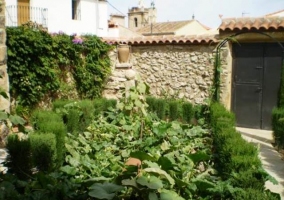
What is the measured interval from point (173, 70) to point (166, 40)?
834mm

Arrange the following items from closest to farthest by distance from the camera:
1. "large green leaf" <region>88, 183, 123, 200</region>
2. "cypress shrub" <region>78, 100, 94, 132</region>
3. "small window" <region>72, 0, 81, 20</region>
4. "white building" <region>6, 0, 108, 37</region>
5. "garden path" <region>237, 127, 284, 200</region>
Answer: "large green leaf" <region>88, 183, 123, 200</region> < "garden path" <region>237, 127, 284, 200</region> < "cypress shrub" <region>78, 100, 94, 132</region> < "white building" <region>6, 0, 108, 37</region> < "small window" <region>72, 0, 81, 20</region>

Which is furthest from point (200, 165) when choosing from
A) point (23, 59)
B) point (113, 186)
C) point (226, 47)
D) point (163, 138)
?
point (23, 59)

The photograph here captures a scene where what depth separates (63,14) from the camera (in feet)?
67.1

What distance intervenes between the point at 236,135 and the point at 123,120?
3071 mm

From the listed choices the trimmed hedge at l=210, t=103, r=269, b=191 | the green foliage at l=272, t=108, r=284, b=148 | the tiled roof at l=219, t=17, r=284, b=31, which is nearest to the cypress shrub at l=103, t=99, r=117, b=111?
the tiled roof at l=219, t=17, r=284, b=31

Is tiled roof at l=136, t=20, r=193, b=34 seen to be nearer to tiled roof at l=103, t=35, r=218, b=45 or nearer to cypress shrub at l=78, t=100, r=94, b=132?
tiled roof at l=103, t=35, r=218, b=45

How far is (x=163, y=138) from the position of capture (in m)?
6.23

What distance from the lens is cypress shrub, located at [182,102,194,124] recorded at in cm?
864

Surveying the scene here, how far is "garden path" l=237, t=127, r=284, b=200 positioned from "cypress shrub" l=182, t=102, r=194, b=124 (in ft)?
4.29

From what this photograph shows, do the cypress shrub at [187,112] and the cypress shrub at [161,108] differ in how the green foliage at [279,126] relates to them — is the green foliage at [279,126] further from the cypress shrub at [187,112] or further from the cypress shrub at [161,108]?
the cypress shrub at [161,108]

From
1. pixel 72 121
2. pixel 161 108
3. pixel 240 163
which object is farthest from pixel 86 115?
pixel 240 163

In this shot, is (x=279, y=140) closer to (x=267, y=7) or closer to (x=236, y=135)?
(x=236, y=135)

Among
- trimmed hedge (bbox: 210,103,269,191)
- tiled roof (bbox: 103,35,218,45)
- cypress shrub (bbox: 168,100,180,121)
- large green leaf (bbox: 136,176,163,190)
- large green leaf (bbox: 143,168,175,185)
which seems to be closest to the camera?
large green leaf (bbox: 136,176,163,190)

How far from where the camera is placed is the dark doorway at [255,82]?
339 inches
